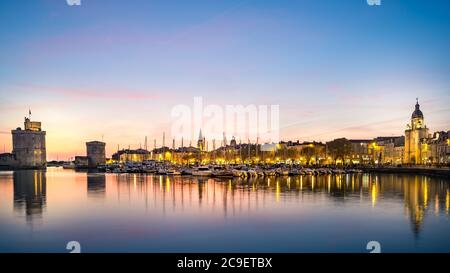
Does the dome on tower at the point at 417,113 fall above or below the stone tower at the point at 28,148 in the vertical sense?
above

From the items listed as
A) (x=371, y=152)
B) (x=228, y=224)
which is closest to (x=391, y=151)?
(x=371, y=152)

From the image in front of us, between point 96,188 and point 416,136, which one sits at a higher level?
point 416,136

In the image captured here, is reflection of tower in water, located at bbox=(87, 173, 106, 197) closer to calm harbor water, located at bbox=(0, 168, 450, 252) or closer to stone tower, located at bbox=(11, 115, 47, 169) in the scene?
calm harbor water, located at bbox=(0, 168, 450, 252)

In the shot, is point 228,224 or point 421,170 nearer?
point 228,224

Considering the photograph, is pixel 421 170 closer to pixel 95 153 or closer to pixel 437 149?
pixel 437 149

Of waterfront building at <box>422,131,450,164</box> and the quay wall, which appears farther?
waterfront building at <box>422,131,450,164</box>

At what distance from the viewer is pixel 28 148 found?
565ft

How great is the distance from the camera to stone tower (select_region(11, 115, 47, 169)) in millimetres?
169000

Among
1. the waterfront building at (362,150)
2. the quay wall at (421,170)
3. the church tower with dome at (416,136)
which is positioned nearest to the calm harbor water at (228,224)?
the quay wall at (421,170)

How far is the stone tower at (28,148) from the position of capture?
169 m

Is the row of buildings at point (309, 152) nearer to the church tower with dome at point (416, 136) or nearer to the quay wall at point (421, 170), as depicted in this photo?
the church tower with dome at point (416, 136)

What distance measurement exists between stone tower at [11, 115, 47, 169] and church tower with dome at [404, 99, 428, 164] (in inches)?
5633

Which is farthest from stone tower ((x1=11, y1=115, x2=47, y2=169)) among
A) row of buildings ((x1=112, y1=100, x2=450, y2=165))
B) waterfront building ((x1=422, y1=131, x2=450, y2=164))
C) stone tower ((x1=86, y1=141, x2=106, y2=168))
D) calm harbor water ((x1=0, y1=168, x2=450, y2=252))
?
calm harbor water ((x1=0, y1=168, x2=450, y2=252))

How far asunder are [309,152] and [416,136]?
113ft
